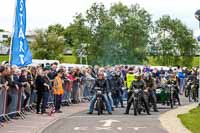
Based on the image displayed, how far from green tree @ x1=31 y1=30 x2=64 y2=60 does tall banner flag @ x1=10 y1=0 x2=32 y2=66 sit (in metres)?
69.1

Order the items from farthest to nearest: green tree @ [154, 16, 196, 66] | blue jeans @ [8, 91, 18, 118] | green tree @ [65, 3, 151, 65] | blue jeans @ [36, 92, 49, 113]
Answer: green tree @ [154, 16, 196, 66] → green tree @ [65, 3, 151, 65] → blue jeans @ [36, 92, 49, 113] → blue jeans @ [8, 91, 18, 118]

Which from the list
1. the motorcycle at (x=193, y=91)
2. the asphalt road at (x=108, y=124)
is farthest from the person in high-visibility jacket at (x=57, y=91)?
the motorcycle at (x=193, y=91)

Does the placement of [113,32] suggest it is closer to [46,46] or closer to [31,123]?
[46,46]

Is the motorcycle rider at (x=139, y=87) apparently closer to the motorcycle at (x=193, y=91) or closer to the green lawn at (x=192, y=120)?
the green lawn at (x=192, y=120)

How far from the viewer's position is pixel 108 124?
2028 cm

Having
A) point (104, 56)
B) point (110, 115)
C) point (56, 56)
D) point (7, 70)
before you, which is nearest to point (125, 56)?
point (104, 56)

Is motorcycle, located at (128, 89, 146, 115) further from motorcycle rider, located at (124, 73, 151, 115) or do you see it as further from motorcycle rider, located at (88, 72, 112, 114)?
motorcycle rider, located at (88, 72, 112, 114)

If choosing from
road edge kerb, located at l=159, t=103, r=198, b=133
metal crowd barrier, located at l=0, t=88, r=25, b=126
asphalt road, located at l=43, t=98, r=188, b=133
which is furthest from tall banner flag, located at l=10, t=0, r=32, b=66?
road edge kerb, located at l=159, t=103, r=198, b=133

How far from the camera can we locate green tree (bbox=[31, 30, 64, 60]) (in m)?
93.0

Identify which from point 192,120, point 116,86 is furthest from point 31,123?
point 116,86

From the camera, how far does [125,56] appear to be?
68.3 metres

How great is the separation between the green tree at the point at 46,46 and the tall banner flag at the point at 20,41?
6907 centimetres

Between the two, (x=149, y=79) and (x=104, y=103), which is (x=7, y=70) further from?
(x=149, y=79)

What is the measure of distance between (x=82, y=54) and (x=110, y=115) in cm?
4618
